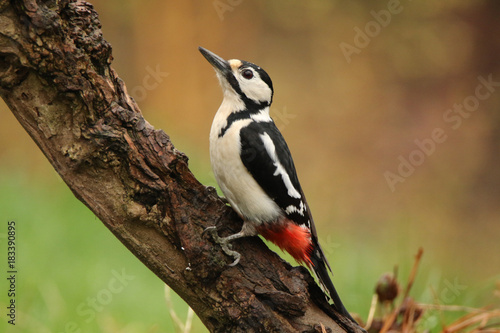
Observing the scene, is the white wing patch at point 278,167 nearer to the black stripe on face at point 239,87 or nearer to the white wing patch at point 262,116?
the white wing patch at point 262,116

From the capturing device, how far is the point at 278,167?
2.35 m

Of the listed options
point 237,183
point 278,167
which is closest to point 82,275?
point 237,183

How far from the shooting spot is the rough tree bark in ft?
5.72

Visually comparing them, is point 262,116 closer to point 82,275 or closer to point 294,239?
point 294,239

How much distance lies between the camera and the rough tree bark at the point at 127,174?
5.72ft

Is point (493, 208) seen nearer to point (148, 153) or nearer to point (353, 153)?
point (353, 153)

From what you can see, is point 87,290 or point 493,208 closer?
point 87,290

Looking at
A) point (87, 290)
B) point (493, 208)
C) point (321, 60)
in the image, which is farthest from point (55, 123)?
point (493, 208)

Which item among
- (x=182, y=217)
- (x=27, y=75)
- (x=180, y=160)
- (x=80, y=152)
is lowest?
(x=182, y=217)

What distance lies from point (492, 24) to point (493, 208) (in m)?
2.05

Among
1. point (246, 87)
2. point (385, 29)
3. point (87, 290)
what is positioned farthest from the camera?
point (385, 29)

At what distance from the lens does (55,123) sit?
182cm

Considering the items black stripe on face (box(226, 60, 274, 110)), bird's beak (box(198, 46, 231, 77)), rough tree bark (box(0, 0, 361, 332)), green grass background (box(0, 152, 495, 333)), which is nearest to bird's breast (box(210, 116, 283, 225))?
rough tree bark (box(0, 0, 361, 332))

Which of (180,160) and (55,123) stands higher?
(55,123)
